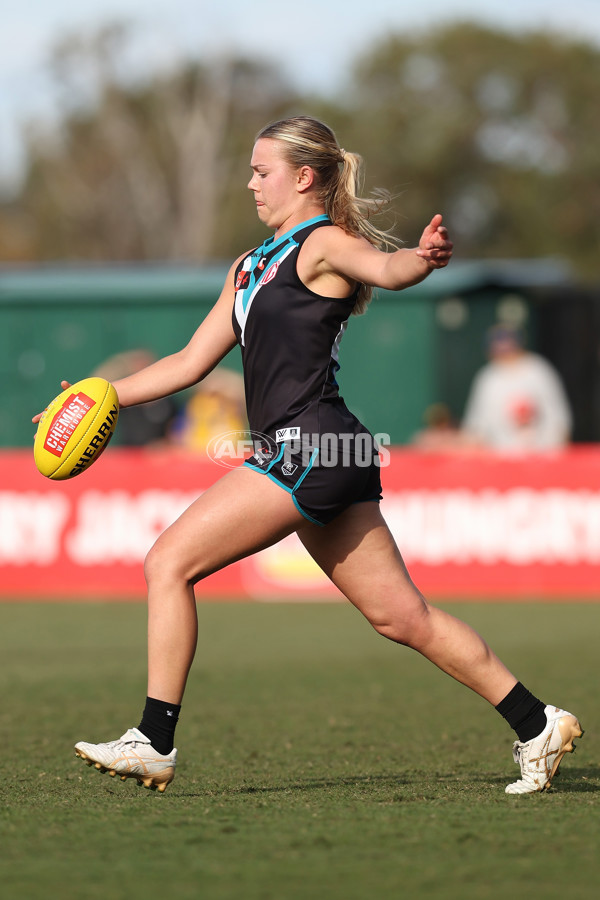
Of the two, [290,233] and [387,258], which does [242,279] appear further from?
[387,258]

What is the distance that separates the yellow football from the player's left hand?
1.36m

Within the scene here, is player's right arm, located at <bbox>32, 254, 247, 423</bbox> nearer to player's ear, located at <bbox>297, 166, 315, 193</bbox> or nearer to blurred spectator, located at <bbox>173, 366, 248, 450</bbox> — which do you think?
player's ear, located at <bbox>297, 166, 315, 193</bbox>

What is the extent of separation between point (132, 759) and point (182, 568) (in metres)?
0.64

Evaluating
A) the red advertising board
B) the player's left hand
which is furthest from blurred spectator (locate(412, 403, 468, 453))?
the player's left hand

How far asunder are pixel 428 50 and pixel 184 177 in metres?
10.0

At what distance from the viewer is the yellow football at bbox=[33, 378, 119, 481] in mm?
4961

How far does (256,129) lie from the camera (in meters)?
51.1

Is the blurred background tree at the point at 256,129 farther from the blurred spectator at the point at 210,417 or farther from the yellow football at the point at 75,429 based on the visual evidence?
the yellow football at the point at 75,429

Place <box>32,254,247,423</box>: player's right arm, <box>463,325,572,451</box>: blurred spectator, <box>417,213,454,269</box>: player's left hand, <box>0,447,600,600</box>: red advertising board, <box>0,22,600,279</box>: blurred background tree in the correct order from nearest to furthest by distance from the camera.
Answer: <box>417,213,454,269</box>: player's left hand, <box>32,254,247,423</box>: player's right arm, <box>0,447,600,600</box>: red advertising board, <box>463,325,572,451</box>: blurred spectator, <box>0,22,600,279</box>: blurred background tree

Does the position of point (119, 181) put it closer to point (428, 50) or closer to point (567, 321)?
point (428, 50)

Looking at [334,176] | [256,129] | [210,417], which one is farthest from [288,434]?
[256,129]

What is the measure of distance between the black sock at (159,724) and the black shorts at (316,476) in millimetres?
799

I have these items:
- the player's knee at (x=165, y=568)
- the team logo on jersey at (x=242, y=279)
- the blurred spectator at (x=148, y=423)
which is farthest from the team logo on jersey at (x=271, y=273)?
the blurred spectator at (x=148, y=423)

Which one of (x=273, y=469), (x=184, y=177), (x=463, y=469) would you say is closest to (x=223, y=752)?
(x=273, y=469)
